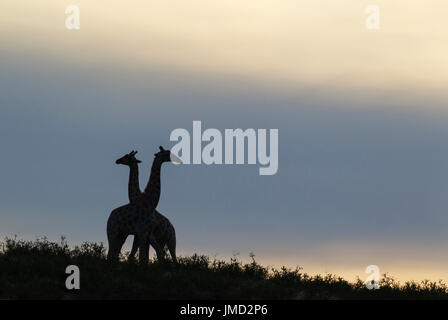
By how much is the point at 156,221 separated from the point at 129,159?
2.48 metres

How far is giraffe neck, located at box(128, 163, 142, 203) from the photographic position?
28969mm

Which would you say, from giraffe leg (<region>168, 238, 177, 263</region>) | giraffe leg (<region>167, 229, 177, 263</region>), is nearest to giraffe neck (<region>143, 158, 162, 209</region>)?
giraffe leg (<region>167, 229, 177, 263</region>)

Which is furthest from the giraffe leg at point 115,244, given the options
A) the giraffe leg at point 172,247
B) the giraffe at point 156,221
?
the giraffe leg at point 172,247

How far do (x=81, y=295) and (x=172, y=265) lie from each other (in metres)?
4.60

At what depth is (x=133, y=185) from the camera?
29.1 m

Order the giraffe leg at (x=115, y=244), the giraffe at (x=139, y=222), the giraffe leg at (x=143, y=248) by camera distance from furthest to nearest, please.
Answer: the giraffe leg at (x=115, y=244), the giraffe at (x=139, y=222), the giraffe leg at (x=143, y=248)

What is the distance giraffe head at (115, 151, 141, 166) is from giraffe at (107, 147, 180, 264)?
0.93 metres

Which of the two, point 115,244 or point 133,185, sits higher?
point 133,185

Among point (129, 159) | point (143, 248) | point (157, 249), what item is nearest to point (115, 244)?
point (143, 248)

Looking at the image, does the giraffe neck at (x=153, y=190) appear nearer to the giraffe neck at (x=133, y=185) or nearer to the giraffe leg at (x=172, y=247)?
the giraffe neck at (x=133, y=185)

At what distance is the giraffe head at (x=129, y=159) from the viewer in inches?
1163

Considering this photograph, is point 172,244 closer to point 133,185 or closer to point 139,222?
point 139,222
